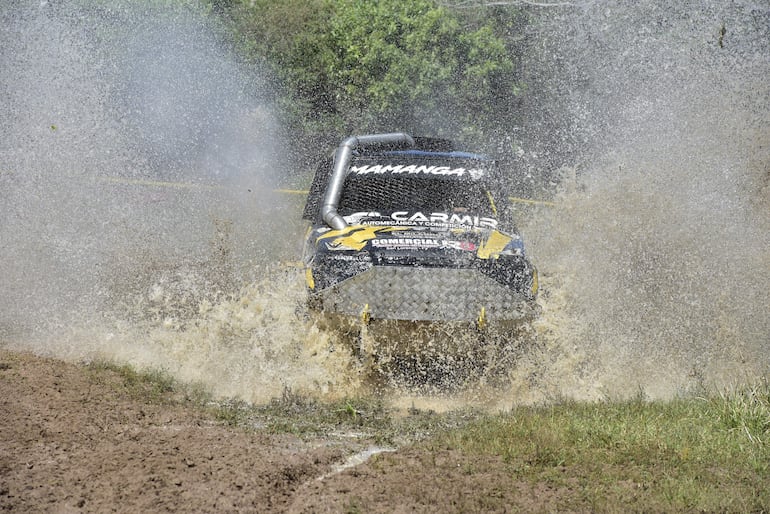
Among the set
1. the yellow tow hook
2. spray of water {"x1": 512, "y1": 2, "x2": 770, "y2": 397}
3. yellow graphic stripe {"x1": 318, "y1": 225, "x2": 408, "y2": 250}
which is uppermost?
yellow graphic stripe {"x1": 318, "y1": 225, "x2": 408, "y2": 250}

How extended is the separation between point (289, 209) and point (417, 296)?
23.3ft

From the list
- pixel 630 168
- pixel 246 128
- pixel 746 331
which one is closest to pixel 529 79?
pixel 630 168

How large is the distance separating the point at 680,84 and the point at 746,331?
5880 millimetres

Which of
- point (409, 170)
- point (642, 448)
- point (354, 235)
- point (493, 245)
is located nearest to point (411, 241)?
point (354, 235)

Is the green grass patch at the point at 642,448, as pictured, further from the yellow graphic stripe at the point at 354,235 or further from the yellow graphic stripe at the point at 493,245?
the yellow graphic stripe at the point at 354,235

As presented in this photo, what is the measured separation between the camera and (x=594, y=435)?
19.1ft

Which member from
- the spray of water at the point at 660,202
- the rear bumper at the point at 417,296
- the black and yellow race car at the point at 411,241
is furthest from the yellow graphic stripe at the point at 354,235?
the spray of water at the point at 660,202

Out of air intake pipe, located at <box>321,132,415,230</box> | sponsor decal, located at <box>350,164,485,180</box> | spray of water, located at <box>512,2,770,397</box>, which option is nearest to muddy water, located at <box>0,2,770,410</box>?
spray of water, located at <box>512,2,770,397</box>

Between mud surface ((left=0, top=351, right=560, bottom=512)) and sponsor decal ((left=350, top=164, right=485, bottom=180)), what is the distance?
3.57 meters

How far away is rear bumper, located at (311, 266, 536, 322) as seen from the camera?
6.77 m

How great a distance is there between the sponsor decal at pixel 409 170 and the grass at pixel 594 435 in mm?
2713

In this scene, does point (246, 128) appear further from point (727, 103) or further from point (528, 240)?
point (727, 103)

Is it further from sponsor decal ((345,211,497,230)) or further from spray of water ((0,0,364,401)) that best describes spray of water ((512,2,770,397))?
spray of water ((0,0,364,401))

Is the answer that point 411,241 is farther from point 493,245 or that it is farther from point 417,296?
point 493,245
